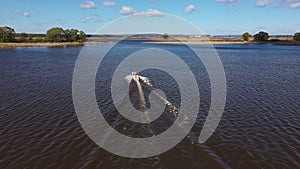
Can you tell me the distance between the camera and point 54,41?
149 meters

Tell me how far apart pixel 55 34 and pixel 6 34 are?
87.5 ft

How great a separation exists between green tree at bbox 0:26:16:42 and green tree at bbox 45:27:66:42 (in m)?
19.3

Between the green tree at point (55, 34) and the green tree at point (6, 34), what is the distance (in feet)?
63.3

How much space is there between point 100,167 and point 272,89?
2440 centimetres

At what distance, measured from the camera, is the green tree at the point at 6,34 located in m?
130

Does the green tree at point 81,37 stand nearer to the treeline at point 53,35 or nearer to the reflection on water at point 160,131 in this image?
the treeline at point 53,35

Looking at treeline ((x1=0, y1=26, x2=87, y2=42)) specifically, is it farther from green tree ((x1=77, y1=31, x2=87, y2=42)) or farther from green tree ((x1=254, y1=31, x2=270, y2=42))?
green tree ((x1=254, y1=31, x2=270, y2=42))

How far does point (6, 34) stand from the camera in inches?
5133

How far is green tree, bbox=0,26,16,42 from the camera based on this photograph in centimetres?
12950

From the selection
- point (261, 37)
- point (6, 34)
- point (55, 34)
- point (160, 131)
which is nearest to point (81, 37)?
point (55, 34)

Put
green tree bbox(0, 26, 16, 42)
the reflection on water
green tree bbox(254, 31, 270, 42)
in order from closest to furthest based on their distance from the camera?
the reflection on water < green tree bbox(0, 26, 16, 42) < green tree bbox(254, 31, 270, 42)

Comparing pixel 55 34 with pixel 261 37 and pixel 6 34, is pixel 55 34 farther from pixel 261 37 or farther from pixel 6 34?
pixel 261 37

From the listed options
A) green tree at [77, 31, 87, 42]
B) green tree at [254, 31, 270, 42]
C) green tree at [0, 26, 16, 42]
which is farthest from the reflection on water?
green tree at [254, 31, 270, 42]

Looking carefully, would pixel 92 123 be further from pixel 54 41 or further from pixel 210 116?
pixel 54 41
